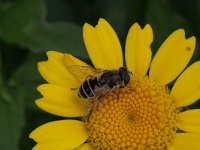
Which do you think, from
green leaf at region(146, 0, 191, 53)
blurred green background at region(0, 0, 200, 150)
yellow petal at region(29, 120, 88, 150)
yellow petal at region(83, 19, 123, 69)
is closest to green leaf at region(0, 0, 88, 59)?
blurred green background at region(0, 0, 200, 150)

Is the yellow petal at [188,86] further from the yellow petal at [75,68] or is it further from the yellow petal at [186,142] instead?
the yellow petal at [75,68]

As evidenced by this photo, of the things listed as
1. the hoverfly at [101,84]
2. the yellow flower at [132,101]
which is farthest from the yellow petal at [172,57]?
the hoverfly at [101,84]

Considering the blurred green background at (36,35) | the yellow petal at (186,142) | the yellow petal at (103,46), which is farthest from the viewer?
the blurred green background at (36,35)

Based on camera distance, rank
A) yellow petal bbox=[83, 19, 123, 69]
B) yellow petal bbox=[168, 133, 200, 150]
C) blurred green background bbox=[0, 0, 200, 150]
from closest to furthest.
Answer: yellow petal bbox=[168, 133, 200, 150], yellow petal bbox=[83, 19, 123, 69], blurred green background bbox=[0, 0, 200, 150]

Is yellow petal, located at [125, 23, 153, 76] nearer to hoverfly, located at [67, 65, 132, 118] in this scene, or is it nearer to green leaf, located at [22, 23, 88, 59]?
hoverfly, located at [67, 65, 132, 118]

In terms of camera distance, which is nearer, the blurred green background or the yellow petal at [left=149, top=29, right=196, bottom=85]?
the yellow petal at [left=149, top=29, right=196, bottom=85]

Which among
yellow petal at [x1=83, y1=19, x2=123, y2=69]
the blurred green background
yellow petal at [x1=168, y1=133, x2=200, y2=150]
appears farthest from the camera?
the blurred green background

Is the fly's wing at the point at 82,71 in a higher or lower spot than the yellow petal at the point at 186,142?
higher
